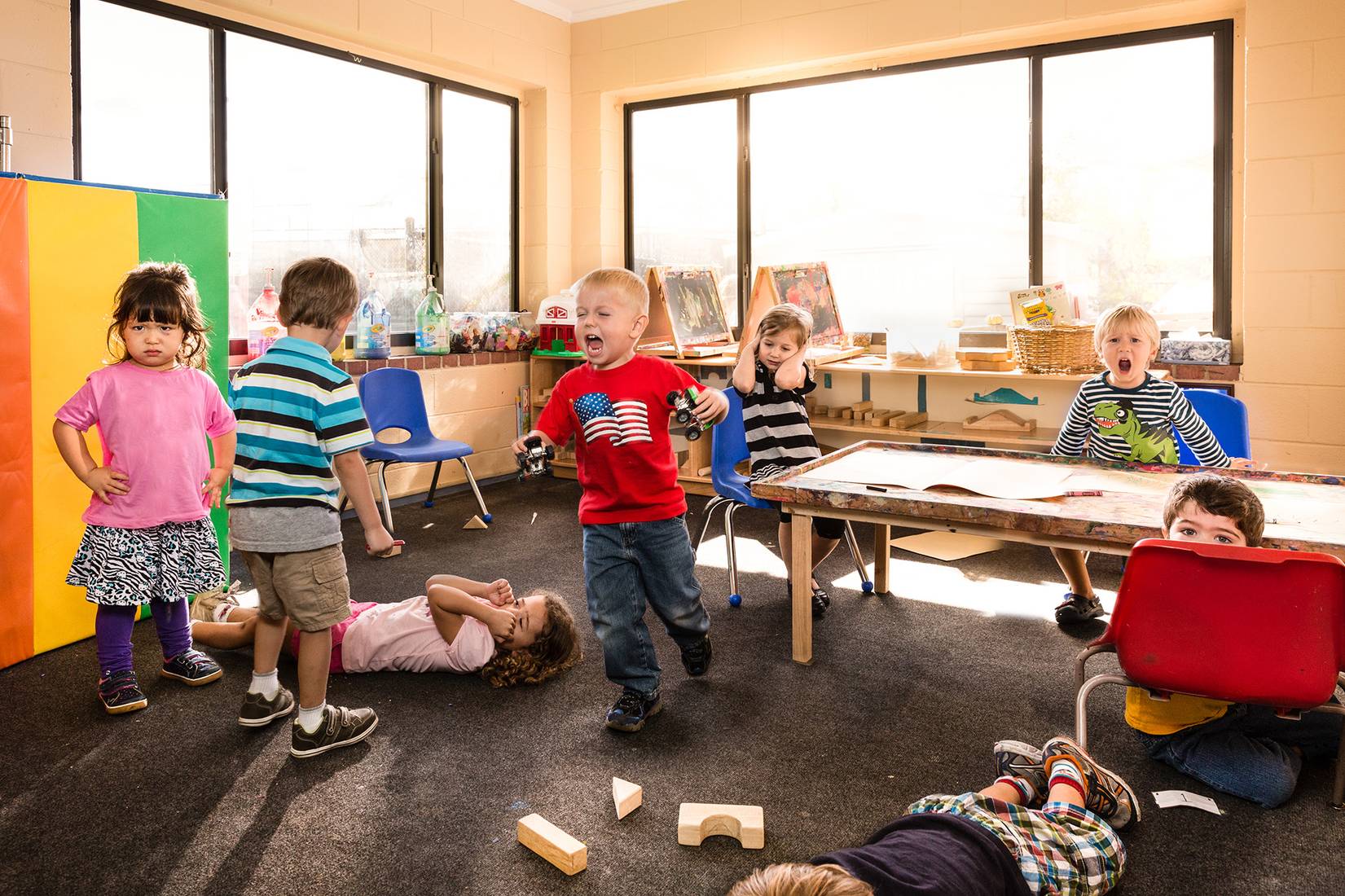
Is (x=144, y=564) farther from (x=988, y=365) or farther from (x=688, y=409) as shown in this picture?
(x=988, y=365)

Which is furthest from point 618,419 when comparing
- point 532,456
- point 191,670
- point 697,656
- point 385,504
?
point 385,504

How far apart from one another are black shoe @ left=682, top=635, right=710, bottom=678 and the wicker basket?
97.5 inches

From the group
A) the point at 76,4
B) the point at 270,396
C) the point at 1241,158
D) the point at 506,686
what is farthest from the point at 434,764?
the point at 1241,158

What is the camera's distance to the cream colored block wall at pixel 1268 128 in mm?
4039

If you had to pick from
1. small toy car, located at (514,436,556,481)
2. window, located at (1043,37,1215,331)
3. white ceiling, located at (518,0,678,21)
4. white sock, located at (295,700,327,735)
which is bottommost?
white sock, located at (295,700,327,735)

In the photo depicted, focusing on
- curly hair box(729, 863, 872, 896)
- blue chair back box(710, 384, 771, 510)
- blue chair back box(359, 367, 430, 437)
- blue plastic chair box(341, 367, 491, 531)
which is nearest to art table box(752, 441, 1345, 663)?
blue chair back box(710, 384, 771, 510)

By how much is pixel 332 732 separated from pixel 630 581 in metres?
0.80

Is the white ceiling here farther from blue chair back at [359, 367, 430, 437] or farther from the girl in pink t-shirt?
the girl in pink t-shirt

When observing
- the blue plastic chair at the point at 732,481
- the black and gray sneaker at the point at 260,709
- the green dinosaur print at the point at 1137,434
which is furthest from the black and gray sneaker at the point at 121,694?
the green dinosaur print at the point at 1137,434

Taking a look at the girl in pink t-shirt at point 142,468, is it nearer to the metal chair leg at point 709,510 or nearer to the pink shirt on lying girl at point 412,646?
the pink shirt on lying girl at point 412,646

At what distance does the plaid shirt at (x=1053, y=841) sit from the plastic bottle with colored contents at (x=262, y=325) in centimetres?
365

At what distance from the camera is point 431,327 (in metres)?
5.33

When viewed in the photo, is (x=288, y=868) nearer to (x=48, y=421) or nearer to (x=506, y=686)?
(x=506, y=686)

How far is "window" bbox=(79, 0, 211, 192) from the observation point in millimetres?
3918
